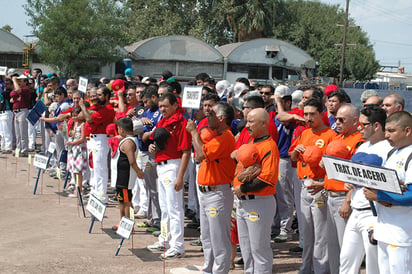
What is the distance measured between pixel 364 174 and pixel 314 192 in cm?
176

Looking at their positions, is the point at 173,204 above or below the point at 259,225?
below

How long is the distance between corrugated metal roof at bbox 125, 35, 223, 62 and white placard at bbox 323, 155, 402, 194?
34.6m

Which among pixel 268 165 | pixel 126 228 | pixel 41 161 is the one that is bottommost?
pixel 126 228

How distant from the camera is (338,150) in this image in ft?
18.3

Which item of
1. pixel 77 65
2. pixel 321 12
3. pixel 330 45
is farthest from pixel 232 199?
pixel 321 12

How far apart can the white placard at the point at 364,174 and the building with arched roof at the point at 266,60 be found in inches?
1445

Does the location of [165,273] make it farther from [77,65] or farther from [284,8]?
[284,8]

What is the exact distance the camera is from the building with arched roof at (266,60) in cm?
4153

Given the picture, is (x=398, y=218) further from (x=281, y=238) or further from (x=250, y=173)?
(x=281, y=238)

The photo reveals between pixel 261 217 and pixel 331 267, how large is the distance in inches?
41.2

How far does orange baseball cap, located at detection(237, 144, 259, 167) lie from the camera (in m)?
5.55

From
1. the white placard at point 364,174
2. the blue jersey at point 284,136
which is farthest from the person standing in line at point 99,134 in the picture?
the white placard at point 364,174

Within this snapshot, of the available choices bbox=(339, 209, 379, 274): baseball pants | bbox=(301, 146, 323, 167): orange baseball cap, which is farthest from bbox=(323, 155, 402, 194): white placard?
bbox=(301, 146, 323, 167): orange baseball cap

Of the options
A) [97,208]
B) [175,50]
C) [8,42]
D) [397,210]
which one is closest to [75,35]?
[8,42]
